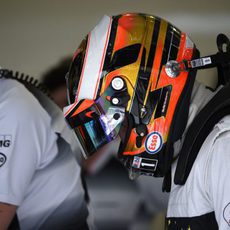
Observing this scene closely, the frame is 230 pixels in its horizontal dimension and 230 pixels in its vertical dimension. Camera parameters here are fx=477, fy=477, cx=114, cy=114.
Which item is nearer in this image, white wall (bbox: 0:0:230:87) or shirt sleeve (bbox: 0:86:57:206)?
shirt sleeve (bbox: 0:86:57:206)

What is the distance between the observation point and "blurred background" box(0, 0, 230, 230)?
6.01 ft

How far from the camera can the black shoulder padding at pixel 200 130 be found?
36.6 inches

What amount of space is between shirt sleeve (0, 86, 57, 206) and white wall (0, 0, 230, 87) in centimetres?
67

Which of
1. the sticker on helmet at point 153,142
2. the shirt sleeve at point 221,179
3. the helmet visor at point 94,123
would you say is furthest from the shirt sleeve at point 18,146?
the shirt sleeve at point 221,179

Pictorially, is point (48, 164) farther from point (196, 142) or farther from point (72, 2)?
point (72, 2)

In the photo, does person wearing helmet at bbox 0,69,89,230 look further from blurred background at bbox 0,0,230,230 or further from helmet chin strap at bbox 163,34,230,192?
helmet chin strap at bbox 163,34,230,192

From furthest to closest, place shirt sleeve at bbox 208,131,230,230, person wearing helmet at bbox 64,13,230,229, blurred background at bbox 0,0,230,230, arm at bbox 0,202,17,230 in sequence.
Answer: blurred background at bbox 0,0,230,230
arm at bbox 0,202,17,230
person wearing helmet at bbox 64,13,230,229
shirt sleeve at bbox 208,131,230,230

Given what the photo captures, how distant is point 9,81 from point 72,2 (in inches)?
26.3

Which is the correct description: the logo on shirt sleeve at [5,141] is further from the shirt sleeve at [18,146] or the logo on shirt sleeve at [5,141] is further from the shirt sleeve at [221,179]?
the shirt sleeve at [221,179]

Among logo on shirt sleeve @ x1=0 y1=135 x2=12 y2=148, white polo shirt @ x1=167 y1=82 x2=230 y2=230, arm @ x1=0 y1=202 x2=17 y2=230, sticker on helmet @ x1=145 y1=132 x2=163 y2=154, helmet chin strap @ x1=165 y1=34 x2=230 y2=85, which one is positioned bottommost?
arm @ x1=0 y1=202 x2=17 y2=230

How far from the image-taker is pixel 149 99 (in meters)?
1.01

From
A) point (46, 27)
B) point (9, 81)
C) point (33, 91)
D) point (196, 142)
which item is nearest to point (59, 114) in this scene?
point (33, 91)

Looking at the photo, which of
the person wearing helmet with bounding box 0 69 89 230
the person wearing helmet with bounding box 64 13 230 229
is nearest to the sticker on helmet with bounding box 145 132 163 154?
the person wearing helmet with bounding box 64 13 230 229

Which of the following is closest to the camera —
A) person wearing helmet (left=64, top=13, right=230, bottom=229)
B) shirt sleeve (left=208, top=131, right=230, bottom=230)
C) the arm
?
shirt sleeve (left=208, top=131, right=230, bottom=230)
